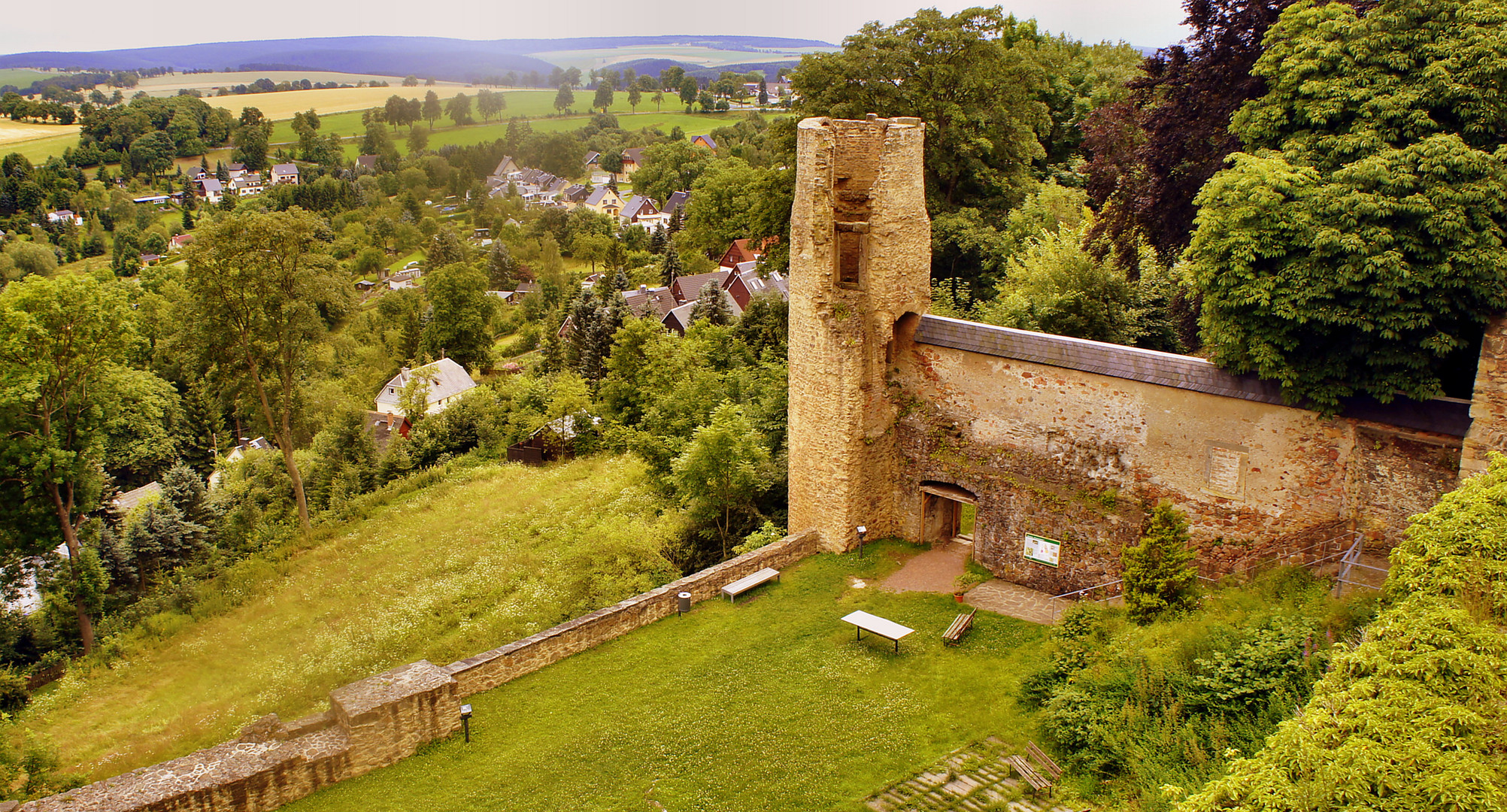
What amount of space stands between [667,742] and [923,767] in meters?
3.11

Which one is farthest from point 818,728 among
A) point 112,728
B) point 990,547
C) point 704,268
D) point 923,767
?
point 704,268

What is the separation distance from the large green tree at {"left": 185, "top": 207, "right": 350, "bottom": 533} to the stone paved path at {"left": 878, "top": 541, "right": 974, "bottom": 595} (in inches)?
810

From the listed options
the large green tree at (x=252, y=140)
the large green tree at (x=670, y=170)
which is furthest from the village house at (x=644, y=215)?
the large green tree at (x=252, y=140)

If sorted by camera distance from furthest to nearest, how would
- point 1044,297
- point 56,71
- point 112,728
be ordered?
1. point 56,71
2. point 1044,297
3. point 112,728

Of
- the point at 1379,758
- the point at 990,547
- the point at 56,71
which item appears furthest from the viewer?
the point at 56,71

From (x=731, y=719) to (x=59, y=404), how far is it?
68.3 ft

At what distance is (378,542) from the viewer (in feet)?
92.2

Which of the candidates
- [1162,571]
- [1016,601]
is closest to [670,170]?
[1016,601]

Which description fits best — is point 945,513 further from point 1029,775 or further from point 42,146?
point 42,146

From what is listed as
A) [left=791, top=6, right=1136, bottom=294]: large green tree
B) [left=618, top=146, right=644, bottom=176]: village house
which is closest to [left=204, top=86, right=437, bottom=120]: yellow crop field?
[left=618, top=146, right=644, bottom=176]: village house

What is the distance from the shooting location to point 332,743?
37.2 ft

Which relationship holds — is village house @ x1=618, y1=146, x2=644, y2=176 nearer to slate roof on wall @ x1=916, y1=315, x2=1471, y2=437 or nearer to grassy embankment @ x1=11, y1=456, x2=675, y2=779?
grassy embankment @ x1=11, y1=456, x2=675, y2=779

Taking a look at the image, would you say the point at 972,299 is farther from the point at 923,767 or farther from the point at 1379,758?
the point at 1379,758

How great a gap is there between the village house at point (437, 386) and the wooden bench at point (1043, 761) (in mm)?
43416
